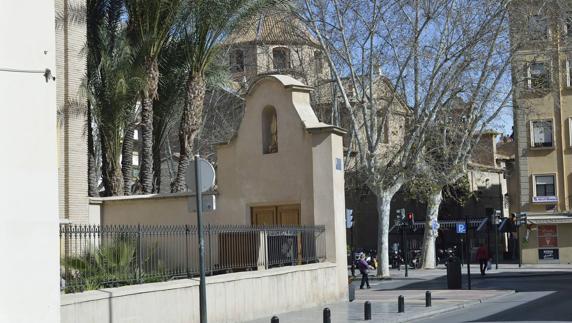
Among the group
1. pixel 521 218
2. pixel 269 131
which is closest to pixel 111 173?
pixel 269 131

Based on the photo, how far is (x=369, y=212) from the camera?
62125 mm

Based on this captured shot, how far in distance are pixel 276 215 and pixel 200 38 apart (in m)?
7.32

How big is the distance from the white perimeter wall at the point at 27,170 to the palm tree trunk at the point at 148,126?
1648 cm

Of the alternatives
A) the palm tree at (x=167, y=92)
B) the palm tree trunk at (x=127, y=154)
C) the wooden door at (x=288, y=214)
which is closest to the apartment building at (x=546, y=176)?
the palm tree at (x=167, y=92)

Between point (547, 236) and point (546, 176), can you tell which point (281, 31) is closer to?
point (546, 176)

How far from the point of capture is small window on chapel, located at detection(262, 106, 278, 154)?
23703 millimetres

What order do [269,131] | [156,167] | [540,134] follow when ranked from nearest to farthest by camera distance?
[269,131] < [156,167] < [540,134]

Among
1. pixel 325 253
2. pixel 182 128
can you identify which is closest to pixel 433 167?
pixel 182 128

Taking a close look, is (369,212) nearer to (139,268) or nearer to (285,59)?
(285,59)

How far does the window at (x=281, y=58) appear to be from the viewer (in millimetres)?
39456

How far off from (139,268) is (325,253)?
23.0 feet

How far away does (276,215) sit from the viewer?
2353 cm

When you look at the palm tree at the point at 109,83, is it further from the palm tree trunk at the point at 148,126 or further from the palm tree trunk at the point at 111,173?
the palm tree trunk at the point at 148,126

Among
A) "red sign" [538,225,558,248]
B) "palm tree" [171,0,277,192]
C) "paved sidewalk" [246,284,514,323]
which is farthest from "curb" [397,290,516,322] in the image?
"red sign" [538,225,558,248]
